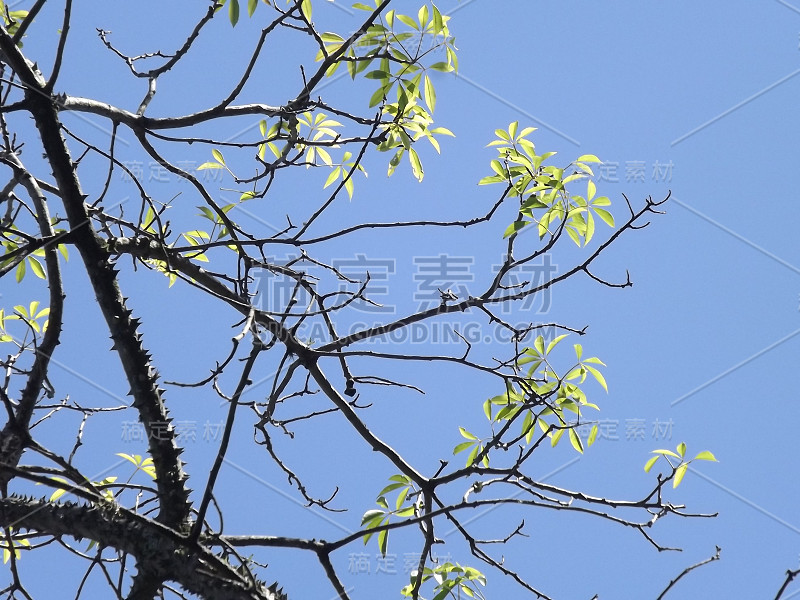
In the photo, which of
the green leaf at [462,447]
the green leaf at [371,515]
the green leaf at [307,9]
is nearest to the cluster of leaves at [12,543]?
the green leaf at [371,515]

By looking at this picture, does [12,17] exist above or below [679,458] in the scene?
above

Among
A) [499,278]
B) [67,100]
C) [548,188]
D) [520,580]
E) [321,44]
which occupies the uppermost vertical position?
[321,44]

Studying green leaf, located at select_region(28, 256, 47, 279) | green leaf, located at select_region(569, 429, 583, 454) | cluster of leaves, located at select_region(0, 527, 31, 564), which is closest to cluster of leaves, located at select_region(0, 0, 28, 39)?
green leaf, located at select_region(28, 256, 47, 279)

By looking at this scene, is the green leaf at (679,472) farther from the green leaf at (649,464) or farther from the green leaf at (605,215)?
the green leaf at (605,215)

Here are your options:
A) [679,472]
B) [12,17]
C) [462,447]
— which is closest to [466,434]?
[462,447]

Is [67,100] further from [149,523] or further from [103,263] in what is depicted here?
[149,523]

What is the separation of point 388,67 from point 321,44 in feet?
0.53

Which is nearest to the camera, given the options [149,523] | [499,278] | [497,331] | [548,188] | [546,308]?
[149,523]

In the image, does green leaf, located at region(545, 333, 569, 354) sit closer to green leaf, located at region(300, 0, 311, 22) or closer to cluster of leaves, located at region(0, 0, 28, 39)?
green leaf, located at region(300, 0, 311, 22)

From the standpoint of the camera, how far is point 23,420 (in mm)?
1462

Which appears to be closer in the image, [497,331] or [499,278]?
[499,278]

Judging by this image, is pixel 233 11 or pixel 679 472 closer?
pixel 233 11

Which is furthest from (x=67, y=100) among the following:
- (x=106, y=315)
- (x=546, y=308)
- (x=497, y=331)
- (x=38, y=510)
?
(x=546, y=308)

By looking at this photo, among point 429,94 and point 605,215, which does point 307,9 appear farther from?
point 605,215
